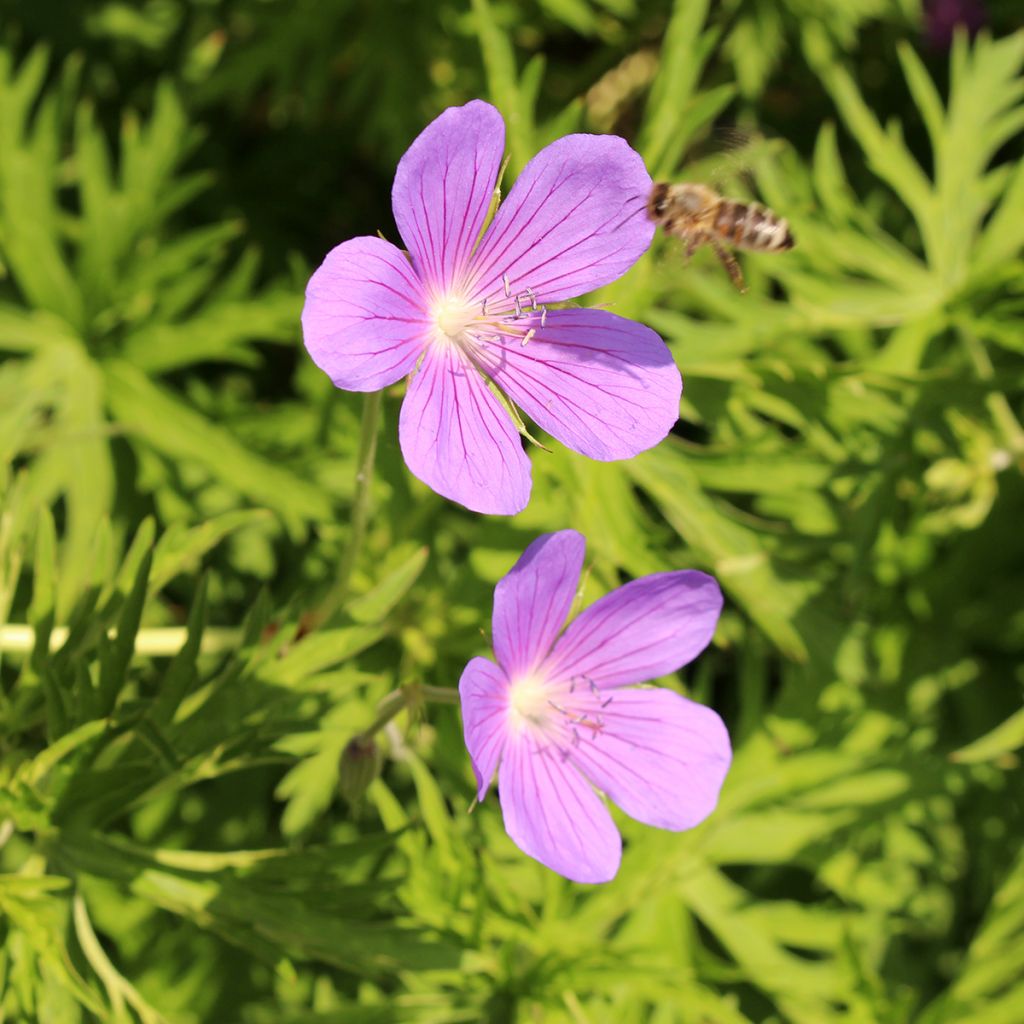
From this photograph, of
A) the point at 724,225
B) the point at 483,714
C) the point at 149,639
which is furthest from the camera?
the point at 149,639

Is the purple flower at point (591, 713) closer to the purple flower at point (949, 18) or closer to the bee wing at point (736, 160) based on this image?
the bee wing at point (736, 160)

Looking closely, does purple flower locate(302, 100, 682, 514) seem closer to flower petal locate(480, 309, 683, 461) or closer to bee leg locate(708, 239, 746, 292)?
flower petal locate(480, 309, 683, 461)

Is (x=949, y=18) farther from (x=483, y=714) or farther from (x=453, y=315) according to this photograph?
(x=483, y=714)

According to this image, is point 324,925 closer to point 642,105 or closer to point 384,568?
point 384,568

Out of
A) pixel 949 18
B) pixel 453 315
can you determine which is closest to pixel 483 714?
pixel 453 315

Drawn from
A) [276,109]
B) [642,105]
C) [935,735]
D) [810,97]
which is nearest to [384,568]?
[935,735]
